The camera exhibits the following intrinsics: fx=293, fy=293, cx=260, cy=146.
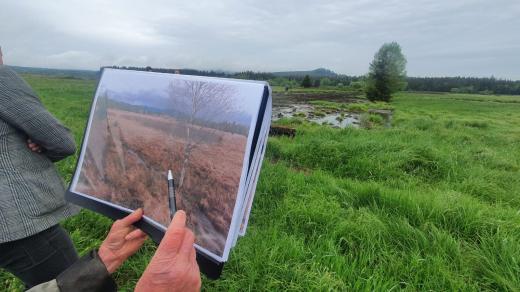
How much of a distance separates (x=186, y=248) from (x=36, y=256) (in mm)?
1141

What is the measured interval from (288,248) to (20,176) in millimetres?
1961

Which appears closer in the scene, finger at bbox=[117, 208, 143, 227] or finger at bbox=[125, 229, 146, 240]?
finger at bbox=[117, 208, 143, 227]

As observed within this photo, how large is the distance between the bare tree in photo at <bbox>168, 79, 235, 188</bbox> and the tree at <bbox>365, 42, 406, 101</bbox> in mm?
42563

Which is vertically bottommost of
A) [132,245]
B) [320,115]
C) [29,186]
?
[320,115]

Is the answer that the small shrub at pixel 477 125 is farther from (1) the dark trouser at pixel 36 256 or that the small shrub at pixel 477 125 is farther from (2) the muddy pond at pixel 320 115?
(1) the dark trouser at pixel 36 256

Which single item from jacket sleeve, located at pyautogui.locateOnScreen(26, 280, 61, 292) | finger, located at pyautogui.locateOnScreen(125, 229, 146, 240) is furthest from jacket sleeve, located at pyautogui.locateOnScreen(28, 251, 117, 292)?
finger, located at pyautogui.locateOnScreen(125, 229, 146, 240)

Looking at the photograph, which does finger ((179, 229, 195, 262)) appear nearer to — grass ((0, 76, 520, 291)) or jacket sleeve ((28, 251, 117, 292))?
jacket sleeve ((28, 251, 117, 292))

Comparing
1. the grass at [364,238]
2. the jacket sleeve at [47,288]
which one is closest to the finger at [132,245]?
the jacket sleeve at [47,288]

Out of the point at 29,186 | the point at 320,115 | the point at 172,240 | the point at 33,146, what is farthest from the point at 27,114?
the point at 320,115

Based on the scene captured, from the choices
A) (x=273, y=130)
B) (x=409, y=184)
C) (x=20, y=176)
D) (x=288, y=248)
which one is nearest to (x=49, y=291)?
(x=20, y=176)

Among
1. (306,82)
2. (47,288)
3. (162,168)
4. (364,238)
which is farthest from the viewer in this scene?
(306,82)

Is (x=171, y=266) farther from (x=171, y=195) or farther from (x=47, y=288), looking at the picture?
(x=47, y=288)

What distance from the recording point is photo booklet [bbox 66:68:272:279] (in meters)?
0.88

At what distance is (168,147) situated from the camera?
1.04m
